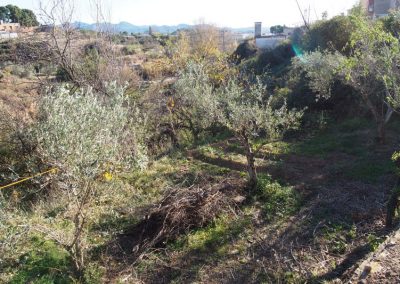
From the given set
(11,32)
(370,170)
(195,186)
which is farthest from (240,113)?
(11,32)

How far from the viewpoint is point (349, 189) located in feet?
24.9

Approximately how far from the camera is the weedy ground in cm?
533

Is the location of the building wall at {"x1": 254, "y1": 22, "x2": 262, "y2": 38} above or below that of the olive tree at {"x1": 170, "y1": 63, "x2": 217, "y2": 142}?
above

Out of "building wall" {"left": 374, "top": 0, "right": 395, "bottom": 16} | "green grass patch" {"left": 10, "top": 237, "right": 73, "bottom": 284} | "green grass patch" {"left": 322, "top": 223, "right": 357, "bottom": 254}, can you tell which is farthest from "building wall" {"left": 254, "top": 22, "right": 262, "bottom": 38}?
"green grass patch" {"left": 10, "top": 237, "right": 73, "bottom": 284}

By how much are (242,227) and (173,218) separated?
1.23m

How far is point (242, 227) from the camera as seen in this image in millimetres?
6496

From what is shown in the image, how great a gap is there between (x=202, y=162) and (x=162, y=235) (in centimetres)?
425

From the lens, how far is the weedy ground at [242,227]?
5328 mm

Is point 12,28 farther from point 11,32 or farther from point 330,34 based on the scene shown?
point 330,34

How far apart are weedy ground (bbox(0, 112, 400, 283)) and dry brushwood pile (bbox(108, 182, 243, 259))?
115 mm

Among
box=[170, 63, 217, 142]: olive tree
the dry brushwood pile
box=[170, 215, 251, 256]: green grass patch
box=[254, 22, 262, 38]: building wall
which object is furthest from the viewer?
box=[254, 22, 262, 38]: building wall

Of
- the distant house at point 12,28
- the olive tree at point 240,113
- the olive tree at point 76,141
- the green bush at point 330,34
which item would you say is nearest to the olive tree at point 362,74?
the olive tree at point 240,113

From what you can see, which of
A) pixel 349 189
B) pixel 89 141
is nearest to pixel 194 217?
pixel 89 141

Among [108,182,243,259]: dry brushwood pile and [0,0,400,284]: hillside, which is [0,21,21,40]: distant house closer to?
[0,0,400,284]: hillside
